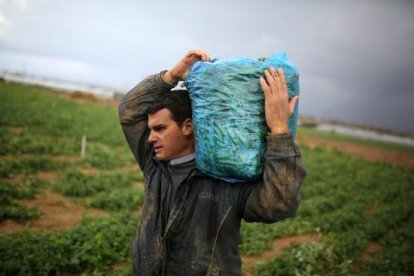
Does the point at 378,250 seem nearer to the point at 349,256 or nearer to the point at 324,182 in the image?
the point at 349,256

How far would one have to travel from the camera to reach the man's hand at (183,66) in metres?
2.08

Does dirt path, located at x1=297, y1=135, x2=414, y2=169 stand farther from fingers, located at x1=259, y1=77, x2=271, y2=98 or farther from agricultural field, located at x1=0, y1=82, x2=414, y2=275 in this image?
fingers, located at x1=259, y1=77, x2=271, y2=98

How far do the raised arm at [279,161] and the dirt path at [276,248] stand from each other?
404 cm

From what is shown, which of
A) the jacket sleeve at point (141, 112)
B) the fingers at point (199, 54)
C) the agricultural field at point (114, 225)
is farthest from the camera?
the agricultural field at point (114, 225)

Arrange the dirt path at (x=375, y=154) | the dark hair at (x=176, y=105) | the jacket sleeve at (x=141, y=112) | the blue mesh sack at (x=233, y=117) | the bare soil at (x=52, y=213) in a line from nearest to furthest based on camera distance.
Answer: the blue mesh sack at (x=233, y=117) < the dark hair at (x=176, y=105) < the jacket sleeve at (x=141, y=112) < the bare soil at (x=52, y=213) < the dirt path at (x=375, y=154)

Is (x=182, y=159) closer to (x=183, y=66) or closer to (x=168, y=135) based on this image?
(x=168, y=135)

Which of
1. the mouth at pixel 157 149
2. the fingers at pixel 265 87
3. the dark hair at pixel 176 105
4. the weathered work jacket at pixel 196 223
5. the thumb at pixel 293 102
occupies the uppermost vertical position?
the fingers at pixel 265 87

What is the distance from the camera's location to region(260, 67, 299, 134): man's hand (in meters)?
1.70

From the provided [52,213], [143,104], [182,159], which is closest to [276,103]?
[182,159]

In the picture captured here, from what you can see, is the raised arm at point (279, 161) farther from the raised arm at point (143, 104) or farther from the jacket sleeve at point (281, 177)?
the raised arm at point (143, 104)

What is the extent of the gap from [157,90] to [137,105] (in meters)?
0.19

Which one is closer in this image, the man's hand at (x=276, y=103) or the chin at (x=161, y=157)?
the man's hand at (x=276, y=103)

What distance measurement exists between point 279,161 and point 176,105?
84cm

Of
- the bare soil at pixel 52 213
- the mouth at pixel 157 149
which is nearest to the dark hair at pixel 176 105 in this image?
the mouth at pixel 157 149
